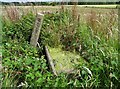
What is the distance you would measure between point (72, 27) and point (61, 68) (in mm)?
837

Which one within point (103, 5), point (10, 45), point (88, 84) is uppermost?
point (103, 5)

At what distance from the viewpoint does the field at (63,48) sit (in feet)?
9.01

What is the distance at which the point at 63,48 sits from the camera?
11.8 feet

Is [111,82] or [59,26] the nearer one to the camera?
[111,82]

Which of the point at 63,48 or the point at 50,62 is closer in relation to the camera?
the point at 50,62

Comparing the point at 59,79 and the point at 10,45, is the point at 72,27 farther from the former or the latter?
the point at 59,79

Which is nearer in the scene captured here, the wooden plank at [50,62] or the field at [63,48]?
the field at [63,48]

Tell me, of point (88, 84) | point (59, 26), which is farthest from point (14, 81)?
point (59, 26)

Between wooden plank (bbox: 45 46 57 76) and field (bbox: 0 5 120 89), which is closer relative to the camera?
field (bbox: 0 5 120 89)

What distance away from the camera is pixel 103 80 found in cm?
277

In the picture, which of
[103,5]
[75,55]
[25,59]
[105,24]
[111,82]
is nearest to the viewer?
[111,82]

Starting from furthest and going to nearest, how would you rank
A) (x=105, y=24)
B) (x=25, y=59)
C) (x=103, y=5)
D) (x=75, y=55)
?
(x=103, y=5) → (x=105, y=24) → (x=75, y=55) → (x=25, y=59)

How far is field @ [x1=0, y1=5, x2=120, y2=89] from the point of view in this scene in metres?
2.75

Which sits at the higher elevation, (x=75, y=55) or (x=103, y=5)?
(x=103, y=5)
